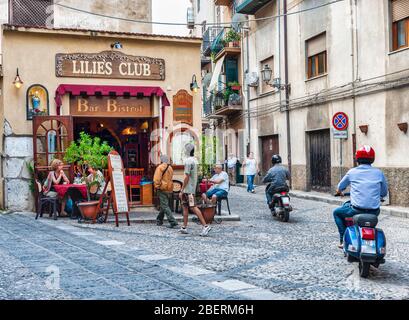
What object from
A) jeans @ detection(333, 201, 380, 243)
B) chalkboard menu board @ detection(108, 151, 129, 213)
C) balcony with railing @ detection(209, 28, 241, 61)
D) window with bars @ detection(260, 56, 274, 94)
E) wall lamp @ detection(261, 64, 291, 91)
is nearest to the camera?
jeans @ detection(333, 201, 380, 243)

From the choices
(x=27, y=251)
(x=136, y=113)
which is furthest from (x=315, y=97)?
(x=27, y=251)

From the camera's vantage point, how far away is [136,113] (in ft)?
48.2

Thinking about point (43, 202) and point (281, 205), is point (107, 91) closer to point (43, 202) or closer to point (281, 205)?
point (43, 202)

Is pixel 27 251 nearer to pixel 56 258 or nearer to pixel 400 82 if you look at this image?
pixel 56 258

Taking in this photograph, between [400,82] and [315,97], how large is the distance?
16.2 ft

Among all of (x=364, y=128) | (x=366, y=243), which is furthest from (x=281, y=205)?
(x=366, y=243)

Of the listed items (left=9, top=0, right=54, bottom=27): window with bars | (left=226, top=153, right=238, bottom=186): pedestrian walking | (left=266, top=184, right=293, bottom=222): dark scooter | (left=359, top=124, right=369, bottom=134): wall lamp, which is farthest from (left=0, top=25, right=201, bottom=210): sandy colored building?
(left=226, top=153, right=238, bottom=186): pedestrian walking

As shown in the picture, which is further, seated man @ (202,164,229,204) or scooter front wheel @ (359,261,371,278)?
seated man @ (202,164,229,204)

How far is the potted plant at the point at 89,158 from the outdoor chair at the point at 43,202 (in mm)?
754

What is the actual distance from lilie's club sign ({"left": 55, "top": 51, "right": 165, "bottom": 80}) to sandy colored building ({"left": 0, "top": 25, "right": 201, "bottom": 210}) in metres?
0.03

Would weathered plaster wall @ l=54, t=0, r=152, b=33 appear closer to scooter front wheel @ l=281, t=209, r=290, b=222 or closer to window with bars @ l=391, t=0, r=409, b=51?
window with bars @ l=391, t=0, r=409, b=51

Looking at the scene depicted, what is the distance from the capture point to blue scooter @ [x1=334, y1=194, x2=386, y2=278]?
6.37 metres

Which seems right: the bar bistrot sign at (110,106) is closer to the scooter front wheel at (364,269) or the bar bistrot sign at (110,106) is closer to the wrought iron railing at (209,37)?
the scooter front wheel at (364,269)

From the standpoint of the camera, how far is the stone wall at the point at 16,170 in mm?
13711
